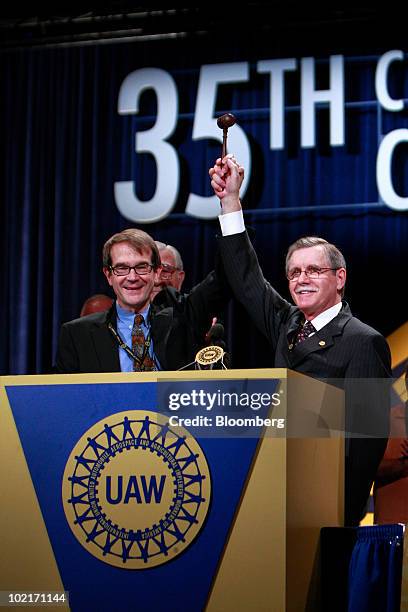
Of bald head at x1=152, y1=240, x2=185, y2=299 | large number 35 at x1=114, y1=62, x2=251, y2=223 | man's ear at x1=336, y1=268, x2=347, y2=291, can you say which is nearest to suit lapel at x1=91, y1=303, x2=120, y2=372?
man's ear at x1=336, y1=268, x2=347, y2=291

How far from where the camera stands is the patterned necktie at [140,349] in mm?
2666

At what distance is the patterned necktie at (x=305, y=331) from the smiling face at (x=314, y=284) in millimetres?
67

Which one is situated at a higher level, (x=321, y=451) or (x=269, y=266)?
(x=269, y=266)

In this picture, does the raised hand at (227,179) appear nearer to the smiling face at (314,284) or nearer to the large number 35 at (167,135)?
the smiling face at (314,284)

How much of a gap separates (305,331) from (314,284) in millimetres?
160

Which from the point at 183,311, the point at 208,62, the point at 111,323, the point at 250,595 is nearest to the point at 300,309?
the point at 183,311

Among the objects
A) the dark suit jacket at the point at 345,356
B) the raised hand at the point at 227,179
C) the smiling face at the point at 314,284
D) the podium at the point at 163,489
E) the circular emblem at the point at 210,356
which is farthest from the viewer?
the smiling face at the point at 314,284

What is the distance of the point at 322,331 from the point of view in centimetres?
274

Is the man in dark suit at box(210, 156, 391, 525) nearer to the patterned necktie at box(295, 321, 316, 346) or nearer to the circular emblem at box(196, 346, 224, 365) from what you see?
the patterned necktie at box(295, 321, 316, 346)

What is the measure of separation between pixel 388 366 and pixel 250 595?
98cm

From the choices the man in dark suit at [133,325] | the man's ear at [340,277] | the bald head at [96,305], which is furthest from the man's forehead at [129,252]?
the bald head at [96,305]

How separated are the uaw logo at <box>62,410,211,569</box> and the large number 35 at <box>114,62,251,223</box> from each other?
426cm

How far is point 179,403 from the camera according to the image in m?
2.02

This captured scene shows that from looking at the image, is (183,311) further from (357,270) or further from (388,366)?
(357,270)
